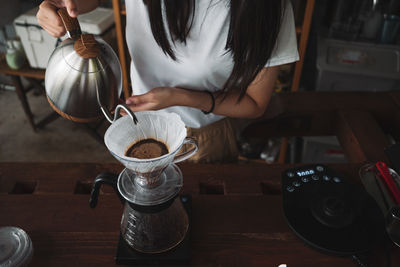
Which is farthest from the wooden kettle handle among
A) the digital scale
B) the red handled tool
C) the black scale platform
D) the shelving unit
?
the shelving unit

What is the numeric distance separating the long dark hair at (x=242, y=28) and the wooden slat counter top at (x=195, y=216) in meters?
0.30

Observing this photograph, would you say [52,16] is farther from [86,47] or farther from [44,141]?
[44,141]

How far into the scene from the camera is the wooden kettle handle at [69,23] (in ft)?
2.39

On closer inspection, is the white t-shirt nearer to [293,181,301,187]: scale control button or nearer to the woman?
the woman

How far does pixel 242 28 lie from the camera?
847 mm

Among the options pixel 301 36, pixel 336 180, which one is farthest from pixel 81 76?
pixel 301 36

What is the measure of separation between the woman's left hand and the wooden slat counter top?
0.62 feet

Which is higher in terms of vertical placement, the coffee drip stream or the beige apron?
the coffee drip stream

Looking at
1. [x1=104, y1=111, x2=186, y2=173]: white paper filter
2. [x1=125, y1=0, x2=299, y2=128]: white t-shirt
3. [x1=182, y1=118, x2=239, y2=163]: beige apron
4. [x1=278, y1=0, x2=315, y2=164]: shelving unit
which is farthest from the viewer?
[x1=278, y1=0, x2=315, y2=164]: shelving unit

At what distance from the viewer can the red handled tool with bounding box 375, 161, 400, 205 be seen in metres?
0.82

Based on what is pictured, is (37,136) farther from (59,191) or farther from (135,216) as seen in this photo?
(135,216)

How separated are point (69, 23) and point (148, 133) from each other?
1.05 feet

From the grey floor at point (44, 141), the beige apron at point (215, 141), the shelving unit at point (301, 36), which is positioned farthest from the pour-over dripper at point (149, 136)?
the grey floor at point (44, 141)

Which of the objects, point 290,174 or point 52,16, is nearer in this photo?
point 52,16
